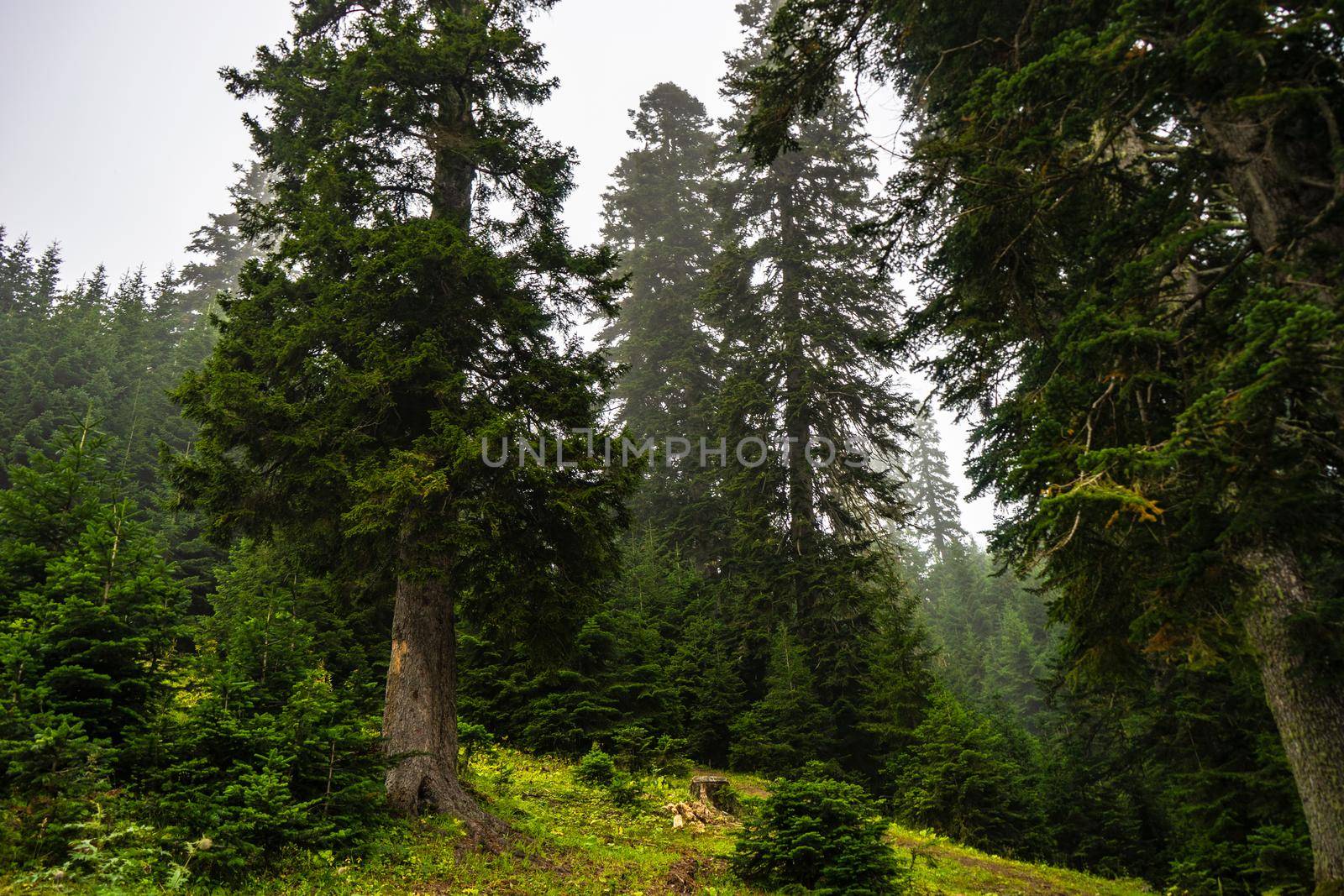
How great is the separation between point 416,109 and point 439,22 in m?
1.43

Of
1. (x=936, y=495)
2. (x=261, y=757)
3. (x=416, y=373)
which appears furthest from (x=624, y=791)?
(x=936, y=495)

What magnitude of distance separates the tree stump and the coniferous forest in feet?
0.26

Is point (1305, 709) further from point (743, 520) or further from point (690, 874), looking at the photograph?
point (743, 520)

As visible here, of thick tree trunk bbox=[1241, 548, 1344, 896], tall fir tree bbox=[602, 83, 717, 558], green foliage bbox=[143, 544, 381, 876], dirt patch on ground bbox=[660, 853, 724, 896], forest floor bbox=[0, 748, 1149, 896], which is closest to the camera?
thick tree trunk bbox=[1241, 548, 1344, 896]

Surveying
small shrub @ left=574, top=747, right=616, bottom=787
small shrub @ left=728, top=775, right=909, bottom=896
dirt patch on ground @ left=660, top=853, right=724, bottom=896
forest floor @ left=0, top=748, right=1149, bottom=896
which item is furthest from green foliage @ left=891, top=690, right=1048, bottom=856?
dirt patch on ground @ left=660, top=853, right=724, bottom=896

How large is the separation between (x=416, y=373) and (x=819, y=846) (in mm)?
8279

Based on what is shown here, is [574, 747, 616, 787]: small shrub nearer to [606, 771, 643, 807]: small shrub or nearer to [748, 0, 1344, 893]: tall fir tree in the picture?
[606, 771, 643, 807]: small shrub

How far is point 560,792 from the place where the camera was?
38.1 feet

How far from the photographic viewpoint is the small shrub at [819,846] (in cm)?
767

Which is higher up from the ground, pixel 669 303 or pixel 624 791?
pixel 669 303

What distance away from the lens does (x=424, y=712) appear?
28.4 feet

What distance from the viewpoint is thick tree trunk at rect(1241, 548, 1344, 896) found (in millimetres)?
5262

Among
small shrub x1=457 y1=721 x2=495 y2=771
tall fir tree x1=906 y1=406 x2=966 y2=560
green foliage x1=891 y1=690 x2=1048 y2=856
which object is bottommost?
green foliage x1=891 y1=690 x2=1048 y2=856

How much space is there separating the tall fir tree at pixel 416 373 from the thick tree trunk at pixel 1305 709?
23.0ft
